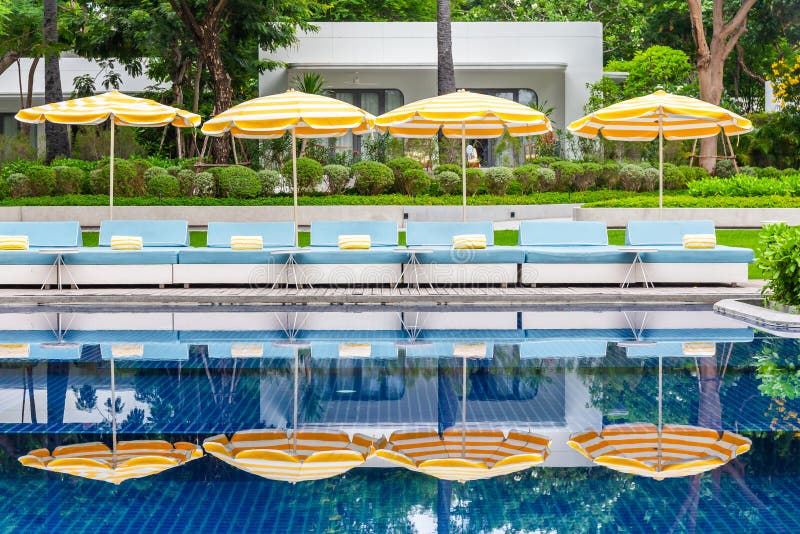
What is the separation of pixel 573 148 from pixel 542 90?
15.2 feet

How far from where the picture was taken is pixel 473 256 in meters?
14.4

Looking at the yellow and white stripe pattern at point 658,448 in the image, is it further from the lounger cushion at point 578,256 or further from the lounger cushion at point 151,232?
the lounger cushion at point 151,232

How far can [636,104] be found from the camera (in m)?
14.9

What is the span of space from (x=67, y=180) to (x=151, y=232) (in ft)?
27.7

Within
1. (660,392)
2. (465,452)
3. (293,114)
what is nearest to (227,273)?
(293,114)

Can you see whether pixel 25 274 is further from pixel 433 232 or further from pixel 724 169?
pixel 724 169

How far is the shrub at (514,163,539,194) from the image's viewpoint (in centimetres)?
2378

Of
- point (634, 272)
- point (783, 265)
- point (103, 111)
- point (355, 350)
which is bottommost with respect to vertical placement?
point (355, 350)

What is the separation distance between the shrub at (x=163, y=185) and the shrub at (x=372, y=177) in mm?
4287

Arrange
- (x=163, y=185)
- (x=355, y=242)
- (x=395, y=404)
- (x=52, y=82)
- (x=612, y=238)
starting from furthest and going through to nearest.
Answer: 1. (x=52, y=82)
2. (x=163, y=185)
3. (x=612, y=238)
4. (x=355, y=242)
5. (x=395, y=404)

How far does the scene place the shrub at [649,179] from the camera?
24125 millimetres

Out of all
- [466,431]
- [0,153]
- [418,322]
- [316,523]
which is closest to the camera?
[316,523]

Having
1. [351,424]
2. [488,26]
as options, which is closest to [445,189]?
[488,26]

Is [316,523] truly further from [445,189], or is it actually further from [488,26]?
[488,26]
